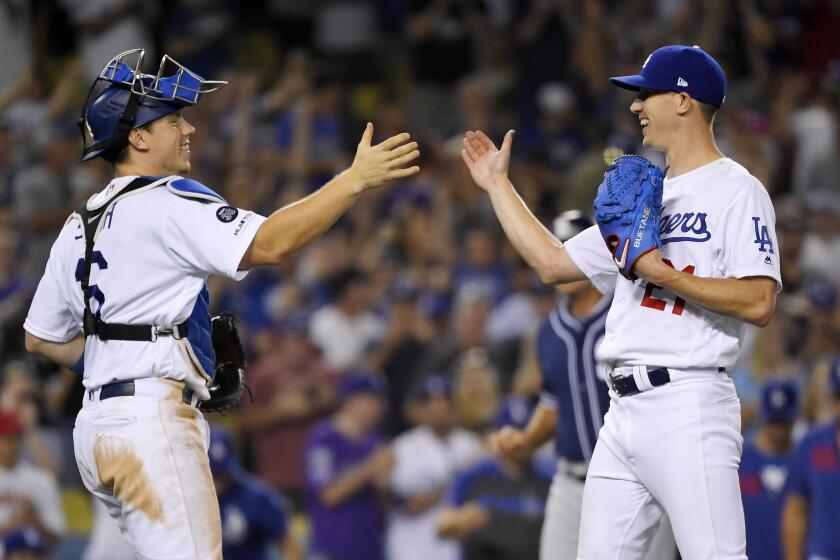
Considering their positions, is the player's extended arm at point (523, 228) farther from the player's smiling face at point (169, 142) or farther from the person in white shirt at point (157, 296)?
the player's smiling face at point (169, 142)

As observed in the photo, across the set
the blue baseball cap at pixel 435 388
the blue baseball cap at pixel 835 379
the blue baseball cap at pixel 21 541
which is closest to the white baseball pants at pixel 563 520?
the blue baseball cap at pixel 835 379

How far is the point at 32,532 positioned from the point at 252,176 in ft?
16.2

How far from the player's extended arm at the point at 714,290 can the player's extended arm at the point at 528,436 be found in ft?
7.10

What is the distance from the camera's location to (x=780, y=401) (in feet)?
24.6

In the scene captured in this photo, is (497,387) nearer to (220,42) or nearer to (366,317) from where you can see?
(366,317)

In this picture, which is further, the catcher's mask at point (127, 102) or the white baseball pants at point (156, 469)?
the catcher's mask at point (127, 102)

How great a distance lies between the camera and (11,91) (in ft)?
37.9

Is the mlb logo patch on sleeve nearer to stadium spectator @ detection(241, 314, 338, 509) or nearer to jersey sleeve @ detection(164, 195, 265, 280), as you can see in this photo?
jersey sleeve @ detection(164, 195, 265, 280)

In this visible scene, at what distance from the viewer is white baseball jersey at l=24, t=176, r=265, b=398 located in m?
4.44

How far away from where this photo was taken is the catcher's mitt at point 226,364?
16.4ft

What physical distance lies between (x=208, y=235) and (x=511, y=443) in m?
2.44

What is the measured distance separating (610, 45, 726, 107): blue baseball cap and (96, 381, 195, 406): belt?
1.83 m

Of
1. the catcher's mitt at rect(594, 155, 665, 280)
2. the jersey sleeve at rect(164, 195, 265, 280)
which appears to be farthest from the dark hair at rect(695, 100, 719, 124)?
the jersey sleeve at rect(164, 195, 265, 280)

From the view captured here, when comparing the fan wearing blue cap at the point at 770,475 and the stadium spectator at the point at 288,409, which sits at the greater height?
the fan wearing blue cap at the point at 770,475
